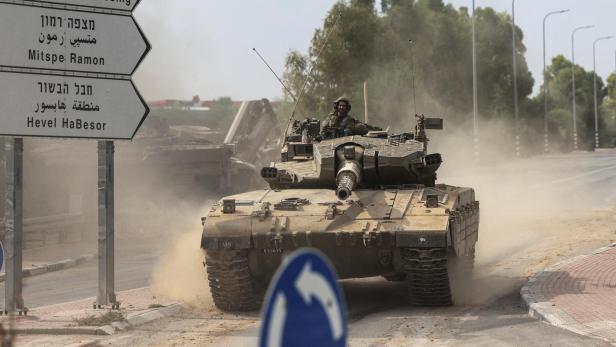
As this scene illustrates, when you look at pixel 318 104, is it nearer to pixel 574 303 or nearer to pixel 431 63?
pixel 431 63

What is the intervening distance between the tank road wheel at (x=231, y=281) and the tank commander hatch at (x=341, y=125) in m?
3.00

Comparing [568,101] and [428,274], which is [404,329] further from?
[568,101]

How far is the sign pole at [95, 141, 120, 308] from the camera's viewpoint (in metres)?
13.2

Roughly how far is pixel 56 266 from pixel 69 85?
26.0 feet

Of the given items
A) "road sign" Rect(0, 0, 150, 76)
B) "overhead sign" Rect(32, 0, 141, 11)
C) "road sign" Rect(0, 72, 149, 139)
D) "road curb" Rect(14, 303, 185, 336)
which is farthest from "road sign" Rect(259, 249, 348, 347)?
"overhead sign" Rect(32, 0, 141, 11)

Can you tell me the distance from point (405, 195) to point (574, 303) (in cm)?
235

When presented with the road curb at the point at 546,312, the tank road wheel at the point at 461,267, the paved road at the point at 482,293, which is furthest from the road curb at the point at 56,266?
the road curb at the point at 546,312

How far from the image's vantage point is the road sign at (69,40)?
1233 centimetres

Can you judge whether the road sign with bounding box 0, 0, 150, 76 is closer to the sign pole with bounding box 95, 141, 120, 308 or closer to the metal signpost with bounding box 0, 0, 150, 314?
the metal signpost with bounding box 0, 0, 150, 314

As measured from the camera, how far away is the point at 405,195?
12977mm

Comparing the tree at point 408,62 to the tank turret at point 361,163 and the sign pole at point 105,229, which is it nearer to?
the tank turret at point 361,163

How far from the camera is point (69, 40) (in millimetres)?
12711

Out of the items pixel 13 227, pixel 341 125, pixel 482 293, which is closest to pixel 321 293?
pixel 13 227

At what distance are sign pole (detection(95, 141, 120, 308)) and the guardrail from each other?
9989 millimetres
